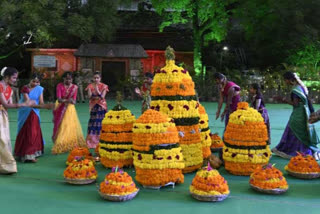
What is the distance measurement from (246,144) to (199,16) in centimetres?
1893

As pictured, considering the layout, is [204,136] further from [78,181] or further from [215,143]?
[78,181]

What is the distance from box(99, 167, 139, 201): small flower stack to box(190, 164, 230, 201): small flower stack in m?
0.78

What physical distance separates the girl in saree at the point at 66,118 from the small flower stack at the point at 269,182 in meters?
4.04

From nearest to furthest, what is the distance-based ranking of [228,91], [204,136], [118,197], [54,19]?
[118,197]
[204,136]
[228,91]
[54,19]

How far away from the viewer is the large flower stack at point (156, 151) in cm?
472

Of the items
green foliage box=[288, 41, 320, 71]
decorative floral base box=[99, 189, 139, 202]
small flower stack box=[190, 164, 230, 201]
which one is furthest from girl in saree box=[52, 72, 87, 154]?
green foliage box=[288, 41, 320, 71]

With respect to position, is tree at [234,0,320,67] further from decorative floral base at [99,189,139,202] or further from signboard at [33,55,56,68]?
decorative floral base at [99,189,139,202]

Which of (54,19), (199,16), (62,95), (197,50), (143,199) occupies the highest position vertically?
(199,16)

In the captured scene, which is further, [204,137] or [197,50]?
[197,50]

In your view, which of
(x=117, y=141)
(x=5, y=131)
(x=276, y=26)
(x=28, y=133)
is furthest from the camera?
(x=276, y=26)

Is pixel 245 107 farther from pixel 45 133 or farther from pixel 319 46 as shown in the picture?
pixel 319 46

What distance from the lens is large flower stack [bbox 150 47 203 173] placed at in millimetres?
5363

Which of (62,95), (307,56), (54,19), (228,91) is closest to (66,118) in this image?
(62,95)

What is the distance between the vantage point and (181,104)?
5367mm
